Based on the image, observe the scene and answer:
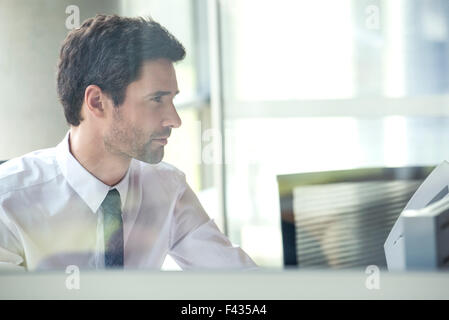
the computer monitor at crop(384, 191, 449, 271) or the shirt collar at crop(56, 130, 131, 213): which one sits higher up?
the shirt collar at crop(56, 130, 131, 213)

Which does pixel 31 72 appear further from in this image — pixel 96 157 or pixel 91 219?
pixel 91 219

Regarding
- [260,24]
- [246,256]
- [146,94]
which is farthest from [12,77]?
[246,256]

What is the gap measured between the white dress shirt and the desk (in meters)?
0.04

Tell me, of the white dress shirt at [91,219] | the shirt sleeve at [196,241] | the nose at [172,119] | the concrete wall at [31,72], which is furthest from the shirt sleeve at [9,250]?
the nose at [172,119]

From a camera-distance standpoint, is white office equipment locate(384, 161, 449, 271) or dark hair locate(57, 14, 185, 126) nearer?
white office equipment locate(384, 161, 449, 271)

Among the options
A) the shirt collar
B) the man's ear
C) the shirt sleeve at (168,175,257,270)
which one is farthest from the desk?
the man's ear

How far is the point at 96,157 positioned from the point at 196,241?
459 millimetres

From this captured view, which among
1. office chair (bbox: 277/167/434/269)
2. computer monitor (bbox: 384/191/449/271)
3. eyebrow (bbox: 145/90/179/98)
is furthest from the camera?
eyebrow (bbox: 145/90/179/98)

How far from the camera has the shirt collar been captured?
7.57 feet

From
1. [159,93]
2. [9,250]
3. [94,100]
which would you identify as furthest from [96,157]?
[9,250]

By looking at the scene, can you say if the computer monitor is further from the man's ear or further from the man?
the man's ear

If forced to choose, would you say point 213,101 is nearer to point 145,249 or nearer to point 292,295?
point 145,249

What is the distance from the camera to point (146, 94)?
90.0 inches

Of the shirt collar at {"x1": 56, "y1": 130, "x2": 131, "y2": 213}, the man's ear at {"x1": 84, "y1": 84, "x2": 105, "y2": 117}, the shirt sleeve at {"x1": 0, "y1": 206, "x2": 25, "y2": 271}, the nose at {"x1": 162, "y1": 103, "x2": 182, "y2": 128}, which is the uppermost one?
the man's ear at {"x1": 84, "y1": 84, "x2": 105, "y2": 117}
